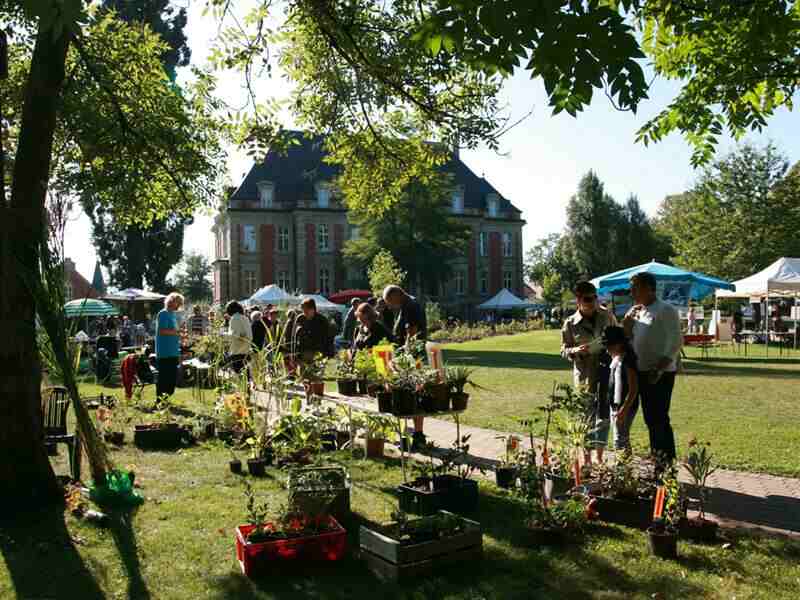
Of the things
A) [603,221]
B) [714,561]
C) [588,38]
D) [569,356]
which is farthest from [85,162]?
[603,221]

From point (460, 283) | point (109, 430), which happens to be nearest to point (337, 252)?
point (460, 283)

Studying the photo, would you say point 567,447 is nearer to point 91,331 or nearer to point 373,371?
point 373,371

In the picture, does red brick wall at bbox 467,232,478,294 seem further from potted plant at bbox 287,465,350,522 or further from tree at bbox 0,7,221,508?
potted plant at bbox 287,465,350,522

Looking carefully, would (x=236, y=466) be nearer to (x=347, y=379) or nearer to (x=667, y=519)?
(x=347, y=379)

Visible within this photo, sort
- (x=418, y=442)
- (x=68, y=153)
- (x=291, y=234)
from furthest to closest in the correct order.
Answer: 1. (x=291, y=234)
2. (x=68, y=153)
3. (x=418, y=442)

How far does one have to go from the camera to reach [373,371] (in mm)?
6348

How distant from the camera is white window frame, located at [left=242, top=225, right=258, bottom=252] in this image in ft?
174

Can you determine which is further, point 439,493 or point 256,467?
point 256,467

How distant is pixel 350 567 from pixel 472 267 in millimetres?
56526

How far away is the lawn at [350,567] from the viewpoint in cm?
382

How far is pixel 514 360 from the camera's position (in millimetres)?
19469

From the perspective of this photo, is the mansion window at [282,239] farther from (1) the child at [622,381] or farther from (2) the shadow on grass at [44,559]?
(1) the child at [622,381]

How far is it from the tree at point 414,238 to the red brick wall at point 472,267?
10.0 m

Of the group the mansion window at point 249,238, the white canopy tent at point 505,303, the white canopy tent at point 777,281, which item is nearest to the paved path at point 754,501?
the white canopy tent at point 777,281
